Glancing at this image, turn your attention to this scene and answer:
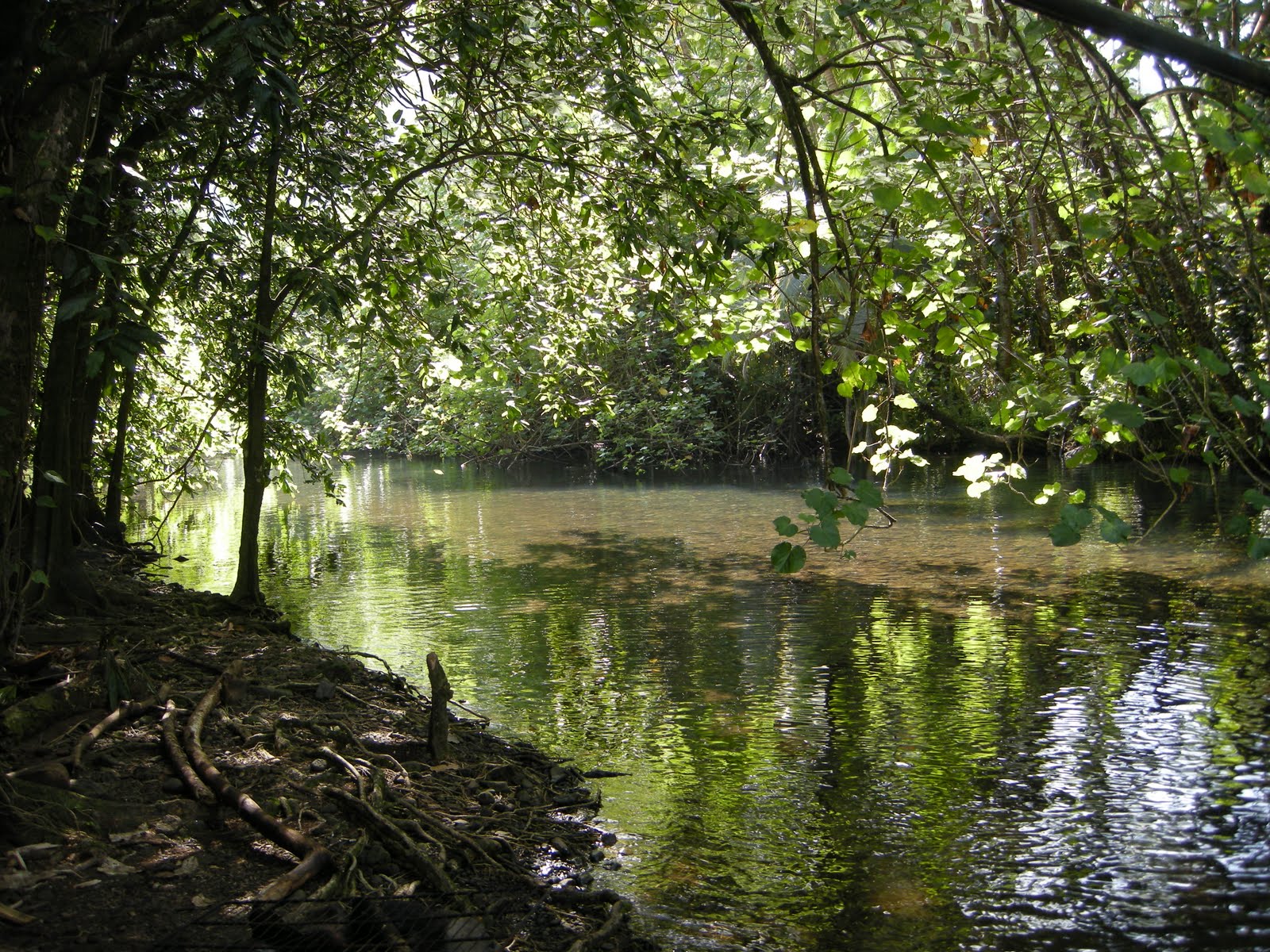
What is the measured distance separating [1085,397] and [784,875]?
2649 mm

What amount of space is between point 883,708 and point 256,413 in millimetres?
5658

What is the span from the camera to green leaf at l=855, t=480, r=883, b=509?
2.97 m

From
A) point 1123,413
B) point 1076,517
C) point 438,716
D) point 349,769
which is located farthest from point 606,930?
point 1123,413

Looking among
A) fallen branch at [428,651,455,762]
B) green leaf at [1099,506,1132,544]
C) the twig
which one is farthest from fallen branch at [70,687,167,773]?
green leaf at [1099,506,1132,544]

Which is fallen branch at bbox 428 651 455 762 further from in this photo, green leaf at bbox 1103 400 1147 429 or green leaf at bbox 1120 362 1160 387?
green leaf at bbox 1120 362 1160 387

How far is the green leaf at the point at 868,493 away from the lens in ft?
9.73

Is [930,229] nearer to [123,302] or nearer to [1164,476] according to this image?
[1164,476]

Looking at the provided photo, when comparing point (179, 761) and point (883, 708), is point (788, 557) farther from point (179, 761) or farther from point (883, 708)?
point (883, 708)

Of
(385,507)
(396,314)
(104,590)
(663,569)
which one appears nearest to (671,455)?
(385,507)

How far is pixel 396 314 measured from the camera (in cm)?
901

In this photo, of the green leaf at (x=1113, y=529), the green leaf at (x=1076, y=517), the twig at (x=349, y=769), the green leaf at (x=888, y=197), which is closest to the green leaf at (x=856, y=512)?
the green leaf at (x=1076, y=517)

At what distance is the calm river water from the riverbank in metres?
0.51

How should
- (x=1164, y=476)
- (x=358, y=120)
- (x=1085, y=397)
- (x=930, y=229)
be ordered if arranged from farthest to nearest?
1. (x=358, y=120)
2. (x=930, y=229)
3. (x=1085, y=397)
4. (x=1164, y=476)

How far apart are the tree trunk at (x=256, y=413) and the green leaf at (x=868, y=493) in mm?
5279
